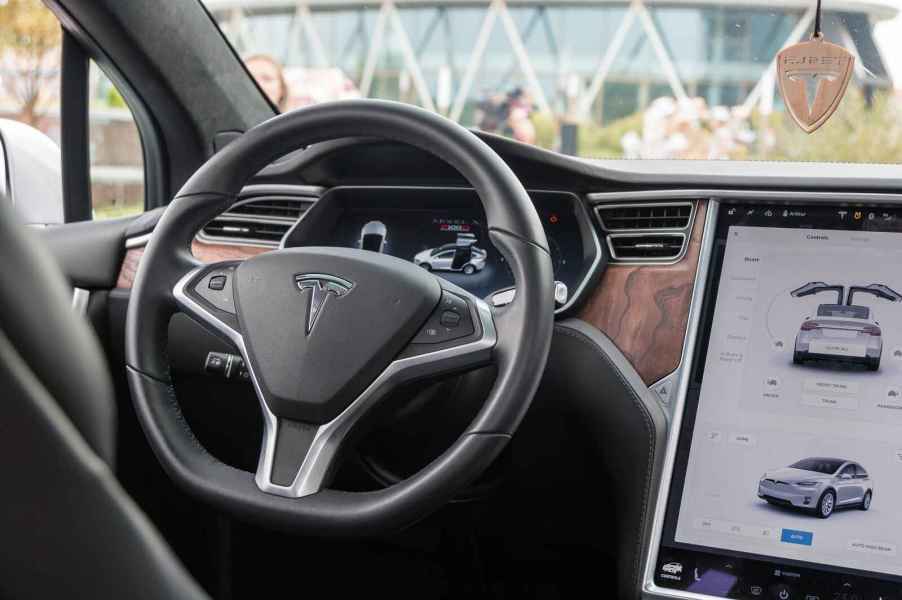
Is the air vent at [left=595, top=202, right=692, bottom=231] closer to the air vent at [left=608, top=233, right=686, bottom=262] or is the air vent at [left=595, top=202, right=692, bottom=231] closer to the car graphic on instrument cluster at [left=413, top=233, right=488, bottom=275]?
the air vent at [left=608, top=233, right=686, bottom=262]

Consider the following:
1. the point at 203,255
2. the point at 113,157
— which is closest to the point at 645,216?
the point at 203,255

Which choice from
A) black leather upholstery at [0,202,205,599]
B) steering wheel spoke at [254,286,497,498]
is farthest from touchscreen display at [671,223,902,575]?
black leather upholstery at [0,202,205,599]

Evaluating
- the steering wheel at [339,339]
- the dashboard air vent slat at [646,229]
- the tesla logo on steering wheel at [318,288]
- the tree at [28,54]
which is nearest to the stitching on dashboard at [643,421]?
the dashboard air vent slat at [646,229]

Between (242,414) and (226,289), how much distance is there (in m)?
0.39

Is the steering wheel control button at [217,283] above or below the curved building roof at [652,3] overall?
below

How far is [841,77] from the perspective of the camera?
1.63 meters

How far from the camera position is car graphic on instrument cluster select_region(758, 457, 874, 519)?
1.48 metres

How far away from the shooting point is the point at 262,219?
196 cm

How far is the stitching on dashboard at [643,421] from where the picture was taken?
63.1 inches

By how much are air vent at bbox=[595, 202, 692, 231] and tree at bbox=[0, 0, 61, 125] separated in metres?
1.13

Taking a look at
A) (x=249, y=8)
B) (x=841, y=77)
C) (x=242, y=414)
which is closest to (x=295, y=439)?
(x=242, y=414)

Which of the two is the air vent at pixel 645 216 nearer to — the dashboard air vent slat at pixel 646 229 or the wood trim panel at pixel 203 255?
the dashboard air vent slat at pixel 646 229

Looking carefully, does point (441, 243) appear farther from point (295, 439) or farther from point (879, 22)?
point (879, 22)

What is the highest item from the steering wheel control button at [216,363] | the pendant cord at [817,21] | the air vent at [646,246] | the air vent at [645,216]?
the pendant cord at [817,21]
